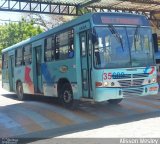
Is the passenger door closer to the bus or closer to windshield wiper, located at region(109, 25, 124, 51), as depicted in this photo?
the bus

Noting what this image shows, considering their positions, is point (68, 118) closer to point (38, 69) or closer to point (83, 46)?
point (83, 46)

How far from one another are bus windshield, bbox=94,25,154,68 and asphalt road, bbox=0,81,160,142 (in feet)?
5.37

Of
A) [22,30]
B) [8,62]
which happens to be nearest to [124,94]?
[8,62]

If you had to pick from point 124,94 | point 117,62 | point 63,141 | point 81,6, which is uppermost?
point 81,6

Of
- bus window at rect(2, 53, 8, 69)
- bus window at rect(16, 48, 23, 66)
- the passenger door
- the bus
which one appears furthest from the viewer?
bus window at rect(2, 53, 8, 69)

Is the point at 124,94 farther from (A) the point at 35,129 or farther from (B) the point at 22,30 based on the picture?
(B) the point at 22,30

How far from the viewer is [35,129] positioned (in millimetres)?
9289

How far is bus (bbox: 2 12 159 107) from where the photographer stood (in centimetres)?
1023

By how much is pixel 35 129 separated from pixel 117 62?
3223 millimetres

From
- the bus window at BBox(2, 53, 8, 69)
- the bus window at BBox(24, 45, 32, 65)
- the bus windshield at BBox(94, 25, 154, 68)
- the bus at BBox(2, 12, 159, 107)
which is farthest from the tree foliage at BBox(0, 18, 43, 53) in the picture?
the bus windshield at BBox(94, 25, 154, 68)

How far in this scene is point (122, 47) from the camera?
34.5 ft

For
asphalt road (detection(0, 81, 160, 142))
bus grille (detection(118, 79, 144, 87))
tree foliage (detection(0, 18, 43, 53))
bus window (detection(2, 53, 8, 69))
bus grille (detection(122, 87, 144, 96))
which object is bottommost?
asphalt road (detection(0, 81, 160, 142))

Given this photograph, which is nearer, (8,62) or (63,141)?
(63,141)

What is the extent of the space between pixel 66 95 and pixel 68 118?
1726 mm
